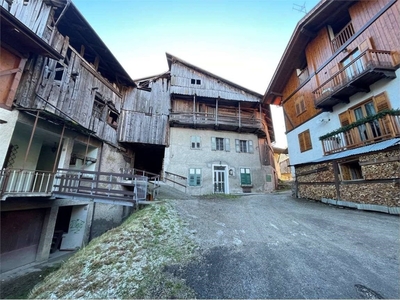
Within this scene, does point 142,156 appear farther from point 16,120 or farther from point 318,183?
point 318,183

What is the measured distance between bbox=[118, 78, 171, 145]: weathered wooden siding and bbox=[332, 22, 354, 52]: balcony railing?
13407 millimetres

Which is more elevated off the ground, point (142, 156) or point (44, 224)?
point (142, 156)

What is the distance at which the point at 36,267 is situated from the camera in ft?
25.7

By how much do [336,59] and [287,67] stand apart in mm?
4542

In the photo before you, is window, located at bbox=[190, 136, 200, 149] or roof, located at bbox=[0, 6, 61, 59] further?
window, located at bbox=[190, 136, 200, 149]

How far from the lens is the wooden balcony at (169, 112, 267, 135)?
16659 millimetres

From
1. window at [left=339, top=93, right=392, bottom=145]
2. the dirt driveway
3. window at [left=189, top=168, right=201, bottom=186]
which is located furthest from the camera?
window at [left=189, top=168, right=201, bottom=186]

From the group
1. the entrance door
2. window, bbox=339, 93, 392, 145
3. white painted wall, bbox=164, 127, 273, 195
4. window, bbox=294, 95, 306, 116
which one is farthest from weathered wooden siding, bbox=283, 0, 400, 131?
the entrance door

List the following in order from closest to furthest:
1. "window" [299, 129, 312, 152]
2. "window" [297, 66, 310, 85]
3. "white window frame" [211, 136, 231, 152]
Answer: "window" [299, 129, 312, 152], "window" [297, 66, 310, 85], "white window frame" [211, 136, 231, 152]

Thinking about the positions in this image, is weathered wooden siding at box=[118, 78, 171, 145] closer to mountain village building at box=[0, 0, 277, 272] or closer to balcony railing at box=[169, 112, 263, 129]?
mountain village building at box=[0, 0, 277, 272]

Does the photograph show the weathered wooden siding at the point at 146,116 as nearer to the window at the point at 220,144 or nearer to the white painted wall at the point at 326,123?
the window at the point at 220,144

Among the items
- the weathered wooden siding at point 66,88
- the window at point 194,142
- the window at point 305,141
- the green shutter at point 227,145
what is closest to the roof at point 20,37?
the weathered wooden siding at point 66,88

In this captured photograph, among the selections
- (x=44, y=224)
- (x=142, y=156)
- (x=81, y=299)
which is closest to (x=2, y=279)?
(x=44, y=224)

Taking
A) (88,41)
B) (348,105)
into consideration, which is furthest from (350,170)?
(88,41)
